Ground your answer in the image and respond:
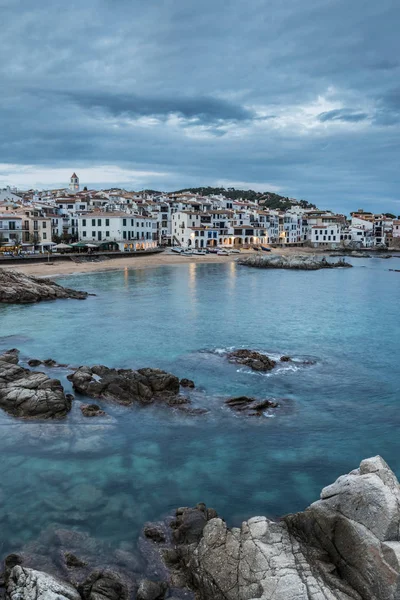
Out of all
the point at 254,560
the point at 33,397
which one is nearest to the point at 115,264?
the point at 33,397

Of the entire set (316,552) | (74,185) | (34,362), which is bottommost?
(316,552)

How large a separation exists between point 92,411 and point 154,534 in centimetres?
779

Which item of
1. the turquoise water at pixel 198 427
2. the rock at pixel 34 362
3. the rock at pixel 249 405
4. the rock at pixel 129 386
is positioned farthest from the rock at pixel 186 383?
the rock at pixel 34 362

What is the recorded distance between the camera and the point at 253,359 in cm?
2597

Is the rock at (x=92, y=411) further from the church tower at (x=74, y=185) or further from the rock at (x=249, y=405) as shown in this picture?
the church tower at (x=74, y=185)

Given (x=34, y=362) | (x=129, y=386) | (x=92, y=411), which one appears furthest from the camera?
(x=34, y=362)

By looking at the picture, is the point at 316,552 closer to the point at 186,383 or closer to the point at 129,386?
the point at 129,386

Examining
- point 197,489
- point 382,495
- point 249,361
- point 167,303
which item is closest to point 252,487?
point 197,489

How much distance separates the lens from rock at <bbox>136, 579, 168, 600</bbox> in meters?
9.77

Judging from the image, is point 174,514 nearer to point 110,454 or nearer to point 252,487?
point 252,487

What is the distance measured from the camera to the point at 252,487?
46.2 feet

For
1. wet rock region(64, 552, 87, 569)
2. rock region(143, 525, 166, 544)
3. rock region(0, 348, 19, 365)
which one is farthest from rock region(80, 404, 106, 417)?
wet rock region(64, 552, 87, 569)

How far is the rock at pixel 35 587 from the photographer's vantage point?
9.10 meters

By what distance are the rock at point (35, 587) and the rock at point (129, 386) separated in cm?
1051
